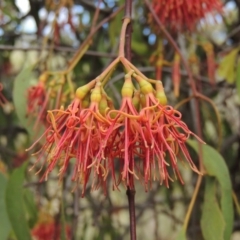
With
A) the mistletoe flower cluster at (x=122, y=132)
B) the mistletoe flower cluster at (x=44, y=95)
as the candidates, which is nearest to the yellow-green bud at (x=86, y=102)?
the mistletoe flower cluster at (x=122, y=132)

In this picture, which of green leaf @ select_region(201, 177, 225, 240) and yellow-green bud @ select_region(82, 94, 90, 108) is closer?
yellow-green bud @ select_region(82, 94, 90, 108)

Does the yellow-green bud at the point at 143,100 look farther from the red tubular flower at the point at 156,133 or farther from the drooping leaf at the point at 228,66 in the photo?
the drooping leaf at the point at 228,66

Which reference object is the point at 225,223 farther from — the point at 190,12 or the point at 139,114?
the point at 190,12

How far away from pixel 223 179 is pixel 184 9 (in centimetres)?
36

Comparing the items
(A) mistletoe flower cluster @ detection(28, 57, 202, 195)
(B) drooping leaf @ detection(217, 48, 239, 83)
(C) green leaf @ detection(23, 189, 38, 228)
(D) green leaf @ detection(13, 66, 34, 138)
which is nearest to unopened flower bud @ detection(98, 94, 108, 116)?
(A) mistletoe flower cluster @ detection(28, 57, 202, 195)

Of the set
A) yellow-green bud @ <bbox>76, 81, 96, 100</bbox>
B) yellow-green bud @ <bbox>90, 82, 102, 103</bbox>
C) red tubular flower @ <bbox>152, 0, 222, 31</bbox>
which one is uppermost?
red tubular flower @ <bbox>152, 0, 222, 31</bbox>

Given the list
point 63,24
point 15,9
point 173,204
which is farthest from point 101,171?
point 173,204

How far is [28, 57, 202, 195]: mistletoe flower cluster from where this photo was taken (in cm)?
66

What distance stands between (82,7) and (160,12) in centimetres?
Result: 70

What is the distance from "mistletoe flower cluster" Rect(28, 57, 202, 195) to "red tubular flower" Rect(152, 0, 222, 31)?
17.4 inches

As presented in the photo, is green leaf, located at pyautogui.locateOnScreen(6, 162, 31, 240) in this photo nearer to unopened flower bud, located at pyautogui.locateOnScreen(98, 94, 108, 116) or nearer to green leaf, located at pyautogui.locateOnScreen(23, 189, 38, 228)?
green leaf, located at pyautogui.locateOnScreen(23, 189, 38, 228)

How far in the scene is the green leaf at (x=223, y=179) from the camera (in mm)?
937

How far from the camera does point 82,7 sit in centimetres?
182

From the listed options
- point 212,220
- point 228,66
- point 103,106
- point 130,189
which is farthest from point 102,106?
point 228,66
